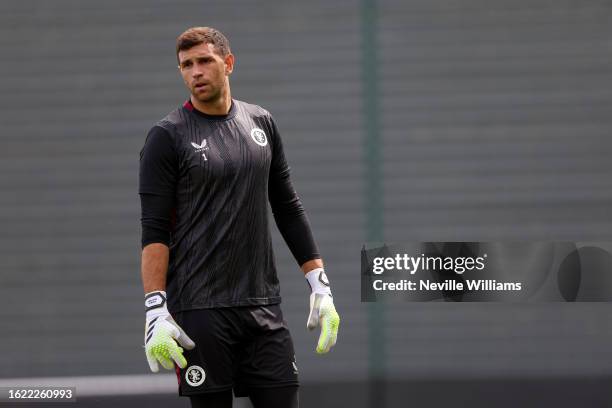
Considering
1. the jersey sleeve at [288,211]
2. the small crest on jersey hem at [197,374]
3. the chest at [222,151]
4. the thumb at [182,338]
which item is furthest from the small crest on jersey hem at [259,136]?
the small crest on jersey hem at [197,374]

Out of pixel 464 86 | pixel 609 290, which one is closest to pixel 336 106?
pixel 464 86

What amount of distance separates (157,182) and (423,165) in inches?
109

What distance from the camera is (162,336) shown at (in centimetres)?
354

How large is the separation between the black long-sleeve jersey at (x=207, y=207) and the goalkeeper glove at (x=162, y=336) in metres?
0.14

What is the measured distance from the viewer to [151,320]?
3.59 meters

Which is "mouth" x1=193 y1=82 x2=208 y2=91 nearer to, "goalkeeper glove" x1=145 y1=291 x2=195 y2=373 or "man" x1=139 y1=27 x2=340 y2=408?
"man" x1=139 y1=27 x2=340 y2=408

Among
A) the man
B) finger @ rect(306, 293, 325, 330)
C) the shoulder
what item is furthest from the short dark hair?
finger @ rect(306, 293, 325, 330)

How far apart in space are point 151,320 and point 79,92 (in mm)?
2933

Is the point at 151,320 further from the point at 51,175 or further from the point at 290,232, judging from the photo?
the point at 51,175

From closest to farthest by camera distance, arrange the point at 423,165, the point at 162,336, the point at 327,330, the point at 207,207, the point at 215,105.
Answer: the point at 162,336
the point at 207,207
the point at 215,105
the point at 327,330
the point at 423,165

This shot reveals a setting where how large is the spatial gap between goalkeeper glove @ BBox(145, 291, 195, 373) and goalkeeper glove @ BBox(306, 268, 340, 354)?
1.91 ft

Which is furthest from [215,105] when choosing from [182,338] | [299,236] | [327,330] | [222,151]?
[327,330]

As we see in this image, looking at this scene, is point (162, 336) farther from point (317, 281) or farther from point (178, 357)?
point (317, 281)

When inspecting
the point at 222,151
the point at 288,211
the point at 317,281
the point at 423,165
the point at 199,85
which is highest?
the point at 423,165
